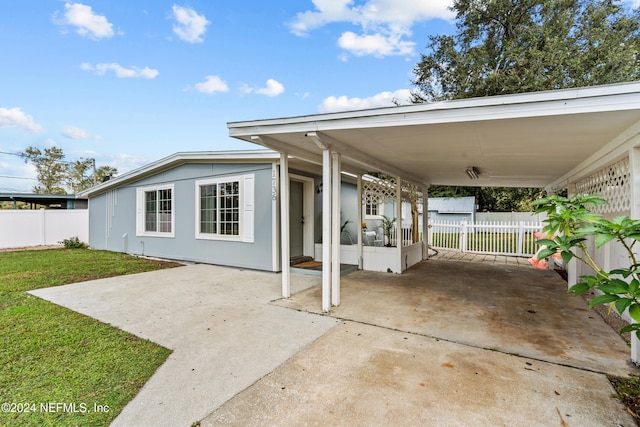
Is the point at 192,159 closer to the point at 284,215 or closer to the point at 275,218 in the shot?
the point at 275,218

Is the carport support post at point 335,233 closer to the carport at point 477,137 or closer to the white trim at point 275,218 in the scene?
the carport at point 477,137

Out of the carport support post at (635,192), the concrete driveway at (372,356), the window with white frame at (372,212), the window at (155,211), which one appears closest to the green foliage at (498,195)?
the window with white frame at (372,212)

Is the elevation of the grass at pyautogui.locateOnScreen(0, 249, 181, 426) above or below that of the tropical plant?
below

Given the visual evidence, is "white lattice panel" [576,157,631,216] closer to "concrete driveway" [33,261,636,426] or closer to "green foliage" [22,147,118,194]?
"concrete driveway" [33,261,636,426]

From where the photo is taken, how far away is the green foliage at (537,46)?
39.6 ft

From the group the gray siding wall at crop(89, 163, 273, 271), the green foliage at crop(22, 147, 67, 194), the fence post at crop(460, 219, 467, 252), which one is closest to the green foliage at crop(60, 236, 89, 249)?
the gray siding wall at crop(89, 163, 273, 271)

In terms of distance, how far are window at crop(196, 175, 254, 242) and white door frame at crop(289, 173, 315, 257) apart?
4.66 ft

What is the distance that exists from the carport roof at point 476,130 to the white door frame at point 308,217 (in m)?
2.39

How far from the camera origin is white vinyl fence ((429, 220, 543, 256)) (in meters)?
9.52

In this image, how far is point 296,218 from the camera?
763 centimetres

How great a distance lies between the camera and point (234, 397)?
2.14 m

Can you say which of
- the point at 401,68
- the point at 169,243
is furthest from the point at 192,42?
the point at 401,68

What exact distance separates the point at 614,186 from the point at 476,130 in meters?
2.13

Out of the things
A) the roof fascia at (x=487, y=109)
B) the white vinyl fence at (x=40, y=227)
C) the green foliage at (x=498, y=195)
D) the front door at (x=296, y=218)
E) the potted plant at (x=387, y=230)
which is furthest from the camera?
the green foliage at (x=498, y=195)
